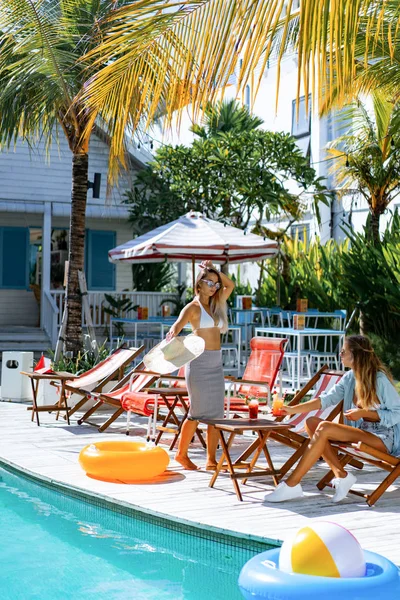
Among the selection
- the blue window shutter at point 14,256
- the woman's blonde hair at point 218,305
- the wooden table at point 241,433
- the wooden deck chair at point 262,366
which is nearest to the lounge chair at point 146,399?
the wooden deck chair at point 262,366

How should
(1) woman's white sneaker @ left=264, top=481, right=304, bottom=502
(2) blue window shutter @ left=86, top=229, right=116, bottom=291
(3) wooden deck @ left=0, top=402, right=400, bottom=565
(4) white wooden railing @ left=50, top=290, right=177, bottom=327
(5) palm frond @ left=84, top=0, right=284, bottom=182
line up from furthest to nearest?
(2) blue window shutter @ left=86, top=229, right=116, bottom=291
(4) white wooden railing @ left=50, top=290, right=177, bottom=327
(1) woman's white sneaker @ left=264, top=481, right=304, bottom=502
(3) wooden deck @ left=0, top=402, right=400, bottom=565
(5) palm frond @ left=84, top=0, right=284, bottom=182

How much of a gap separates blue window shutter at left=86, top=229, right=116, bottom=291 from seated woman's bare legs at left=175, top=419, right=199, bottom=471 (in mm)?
13251

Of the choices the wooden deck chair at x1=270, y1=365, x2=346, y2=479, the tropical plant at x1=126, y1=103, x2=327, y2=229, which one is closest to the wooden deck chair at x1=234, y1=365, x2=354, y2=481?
the wooden deck chair at x1=270, y1=365, x2=346, y2=479

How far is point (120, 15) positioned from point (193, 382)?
3606 mm

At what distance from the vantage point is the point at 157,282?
64.4 feet

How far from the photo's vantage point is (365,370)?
6258 millimetres

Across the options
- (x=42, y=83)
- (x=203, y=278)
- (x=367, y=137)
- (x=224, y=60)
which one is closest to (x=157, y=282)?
(x=367, y=137)

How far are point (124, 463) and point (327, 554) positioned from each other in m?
3.07

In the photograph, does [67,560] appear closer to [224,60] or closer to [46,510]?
[46,510]

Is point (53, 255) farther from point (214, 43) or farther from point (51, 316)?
point (214, 43)

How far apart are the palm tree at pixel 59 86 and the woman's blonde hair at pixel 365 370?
582 cm

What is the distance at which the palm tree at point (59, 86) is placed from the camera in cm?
1148

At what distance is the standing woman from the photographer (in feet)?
23.4

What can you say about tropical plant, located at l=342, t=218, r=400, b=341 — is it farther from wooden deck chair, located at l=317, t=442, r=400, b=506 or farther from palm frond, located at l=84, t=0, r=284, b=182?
palm frond, located at l=84, t=0, r=284, b=182
